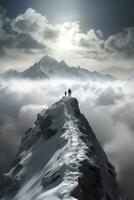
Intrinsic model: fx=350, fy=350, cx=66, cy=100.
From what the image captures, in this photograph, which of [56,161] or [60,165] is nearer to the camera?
[60,165]

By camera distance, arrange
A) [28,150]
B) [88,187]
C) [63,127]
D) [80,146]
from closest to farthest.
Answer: [88,187], [80,146], [63,127], [28,150]

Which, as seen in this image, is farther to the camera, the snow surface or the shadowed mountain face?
the shadowed mountain face

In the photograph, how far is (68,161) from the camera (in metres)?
99.5

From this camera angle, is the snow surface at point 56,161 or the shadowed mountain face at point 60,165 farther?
the shadowed mountain face at point 60,165

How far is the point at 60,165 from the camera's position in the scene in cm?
10062

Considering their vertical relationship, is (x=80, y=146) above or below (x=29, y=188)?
above

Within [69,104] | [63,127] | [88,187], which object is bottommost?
[88,187]

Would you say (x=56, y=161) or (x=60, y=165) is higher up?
(x=56, y=161)

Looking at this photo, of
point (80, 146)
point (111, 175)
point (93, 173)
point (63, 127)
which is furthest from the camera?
point (111, 175)

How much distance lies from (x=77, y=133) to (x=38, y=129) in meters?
43.0

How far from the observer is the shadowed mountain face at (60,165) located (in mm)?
89438

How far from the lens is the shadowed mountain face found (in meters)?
89.4

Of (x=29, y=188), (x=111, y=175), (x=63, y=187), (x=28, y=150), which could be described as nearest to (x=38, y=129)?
(x=28, y=150)

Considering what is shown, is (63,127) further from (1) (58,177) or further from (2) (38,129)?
(1) (58,177)
